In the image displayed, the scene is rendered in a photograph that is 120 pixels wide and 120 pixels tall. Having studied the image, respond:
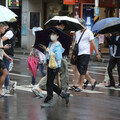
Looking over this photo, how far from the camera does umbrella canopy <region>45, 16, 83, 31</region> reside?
11.3 m

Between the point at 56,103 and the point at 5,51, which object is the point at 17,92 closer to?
the point at 5,51

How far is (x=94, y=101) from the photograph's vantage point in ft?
35.9

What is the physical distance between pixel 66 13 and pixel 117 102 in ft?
69.2

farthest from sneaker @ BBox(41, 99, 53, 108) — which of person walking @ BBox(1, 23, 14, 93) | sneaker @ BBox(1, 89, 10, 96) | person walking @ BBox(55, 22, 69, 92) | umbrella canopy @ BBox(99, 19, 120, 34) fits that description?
umbrella canopy @ BBox(99, 19, 120, 34)

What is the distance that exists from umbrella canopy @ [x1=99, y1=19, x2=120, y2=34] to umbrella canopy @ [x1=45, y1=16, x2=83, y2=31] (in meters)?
1.21

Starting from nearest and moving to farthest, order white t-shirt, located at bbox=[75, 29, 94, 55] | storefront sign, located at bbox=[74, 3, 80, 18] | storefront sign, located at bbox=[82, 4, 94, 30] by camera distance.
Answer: white t-shirt, located at bbox=[75, 29, 94, 55]
storefront sign, located at bbox=[82, 4, 94, 30]
storefront sign, located at bbox=[74, 3, 80, 18]

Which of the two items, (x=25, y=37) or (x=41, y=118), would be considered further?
(x=25, y=37)

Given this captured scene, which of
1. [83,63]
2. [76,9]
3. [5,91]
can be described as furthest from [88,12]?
[5,91]

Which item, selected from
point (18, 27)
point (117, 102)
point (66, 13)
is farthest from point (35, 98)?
point (18, 27)

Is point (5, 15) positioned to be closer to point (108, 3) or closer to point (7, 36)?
point (7, 36)

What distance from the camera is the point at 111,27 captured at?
13.5 meters

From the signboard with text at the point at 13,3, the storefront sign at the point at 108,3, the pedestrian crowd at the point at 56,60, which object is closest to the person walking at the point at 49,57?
the pedestrian crowd at the point at 56,60

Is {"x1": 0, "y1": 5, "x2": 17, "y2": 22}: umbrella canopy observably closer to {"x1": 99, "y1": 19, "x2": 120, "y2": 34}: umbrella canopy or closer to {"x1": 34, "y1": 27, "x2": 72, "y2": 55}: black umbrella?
{"x1": 34, "y1": 27, "x2": 72, "y2": 55}: black umbrella

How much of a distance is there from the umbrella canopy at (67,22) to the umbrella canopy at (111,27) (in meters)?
1.21
